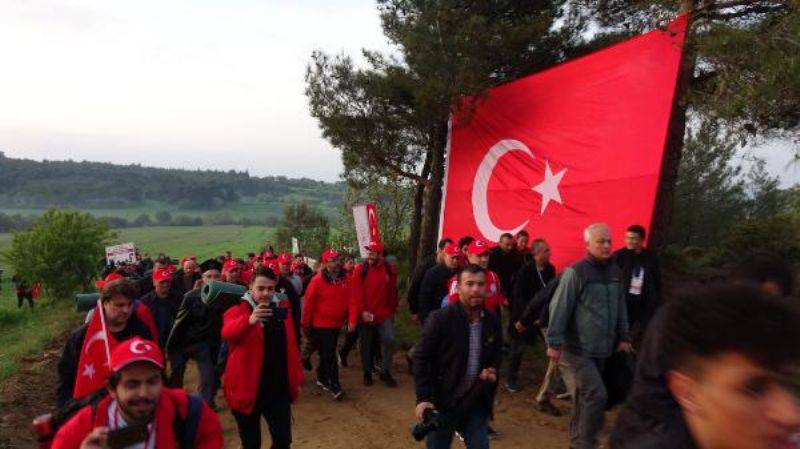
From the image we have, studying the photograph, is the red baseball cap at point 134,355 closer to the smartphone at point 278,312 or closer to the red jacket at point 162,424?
the red jacket at point 162,424

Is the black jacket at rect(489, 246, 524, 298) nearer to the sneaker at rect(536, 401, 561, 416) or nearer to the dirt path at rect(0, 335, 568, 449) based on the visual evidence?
the dirt path at rect(0, 335, 568, 449)

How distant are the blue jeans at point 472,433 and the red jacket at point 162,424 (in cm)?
183

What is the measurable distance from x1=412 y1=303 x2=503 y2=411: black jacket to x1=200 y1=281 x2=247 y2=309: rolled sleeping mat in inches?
67.2

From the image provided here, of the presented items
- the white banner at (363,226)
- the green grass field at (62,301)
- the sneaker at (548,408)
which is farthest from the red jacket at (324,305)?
the green grass field at (62,301)

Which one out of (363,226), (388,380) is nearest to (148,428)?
(388,380)

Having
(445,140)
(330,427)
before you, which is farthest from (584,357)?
(445,140)

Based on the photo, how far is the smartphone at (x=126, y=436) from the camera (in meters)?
2.37

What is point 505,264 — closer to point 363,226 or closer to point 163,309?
point 363,226

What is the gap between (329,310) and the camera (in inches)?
319

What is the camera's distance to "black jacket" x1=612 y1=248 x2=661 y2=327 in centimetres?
630

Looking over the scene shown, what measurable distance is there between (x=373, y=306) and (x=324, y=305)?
0.77 metres

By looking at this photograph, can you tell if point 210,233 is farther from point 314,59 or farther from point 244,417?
point 244,417

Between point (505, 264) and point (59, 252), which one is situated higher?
point (505, 264)

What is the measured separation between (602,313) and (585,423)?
90 cm
